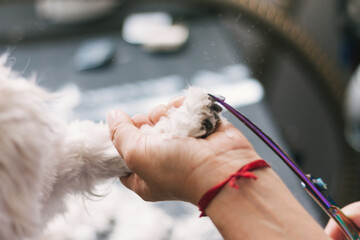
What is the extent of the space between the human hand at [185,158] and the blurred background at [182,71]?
0.14 m

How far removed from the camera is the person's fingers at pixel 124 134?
46cm

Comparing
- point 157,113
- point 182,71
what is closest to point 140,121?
point 157,113

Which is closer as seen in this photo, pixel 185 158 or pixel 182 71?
pixel 185 158

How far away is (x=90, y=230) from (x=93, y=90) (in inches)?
15.9

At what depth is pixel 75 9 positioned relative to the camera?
117cm

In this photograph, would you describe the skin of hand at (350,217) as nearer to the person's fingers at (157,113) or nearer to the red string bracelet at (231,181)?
the red string bracelet at (231,181)

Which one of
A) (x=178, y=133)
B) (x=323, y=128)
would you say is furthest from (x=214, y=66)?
(x=323, y=128)

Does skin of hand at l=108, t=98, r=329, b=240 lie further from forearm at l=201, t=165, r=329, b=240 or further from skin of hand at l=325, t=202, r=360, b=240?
skin of hand at l=325, t=202, r=360, b=240

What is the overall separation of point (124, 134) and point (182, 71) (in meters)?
0.52

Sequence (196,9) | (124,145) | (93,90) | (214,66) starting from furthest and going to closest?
(196,9), (93,90), (214,66), (124,145)

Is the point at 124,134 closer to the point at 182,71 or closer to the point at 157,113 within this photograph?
the point at 157,113

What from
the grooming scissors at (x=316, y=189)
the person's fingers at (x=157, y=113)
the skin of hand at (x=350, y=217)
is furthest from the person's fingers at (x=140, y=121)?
the skin of hand at (x=350, y=217)

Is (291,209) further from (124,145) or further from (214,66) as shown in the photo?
(214,66)

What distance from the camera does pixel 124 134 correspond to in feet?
1.58
